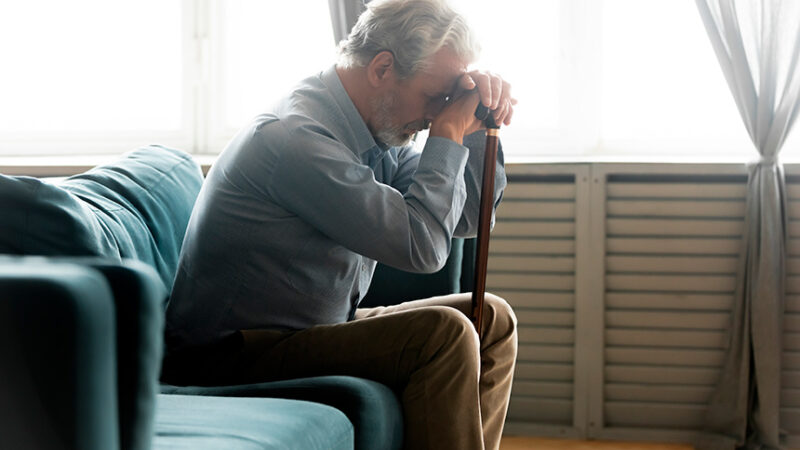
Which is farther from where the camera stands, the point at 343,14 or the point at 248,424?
the point at 343,14

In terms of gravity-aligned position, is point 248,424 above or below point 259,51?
below

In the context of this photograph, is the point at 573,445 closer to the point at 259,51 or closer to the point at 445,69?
the point at 445,69

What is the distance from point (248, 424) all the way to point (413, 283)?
1.03 meters

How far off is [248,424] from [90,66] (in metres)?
2.68

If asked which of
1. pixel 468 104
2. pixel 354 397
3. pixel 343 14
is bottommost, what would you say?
pixel 354 397

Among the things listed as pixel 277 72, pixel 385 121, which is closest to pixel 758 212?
pixel 385 121

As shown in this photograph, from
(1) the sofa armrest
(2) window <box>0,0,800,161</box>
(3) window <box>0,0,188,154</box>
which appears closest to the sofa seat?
(1) the sofa armrest

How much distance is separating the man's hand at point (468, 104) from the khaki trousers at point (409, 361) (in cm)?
39

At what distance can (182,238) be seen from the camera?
202 cm

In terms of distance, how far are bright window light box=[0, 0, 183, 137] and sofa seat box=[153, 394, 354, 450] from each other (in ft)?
7.53

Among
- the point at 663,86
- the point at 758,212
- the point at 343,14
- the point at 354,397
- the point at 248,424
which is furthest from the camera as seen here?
the point at 663,86

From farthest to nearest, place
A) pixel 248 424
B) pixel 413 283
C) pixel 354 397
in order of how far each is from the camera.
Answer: pixel 413 283
pixel 354 397
pixel 248 424

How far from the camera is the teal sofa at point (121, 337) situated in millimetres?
750

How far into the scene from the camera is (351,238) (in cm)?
171
